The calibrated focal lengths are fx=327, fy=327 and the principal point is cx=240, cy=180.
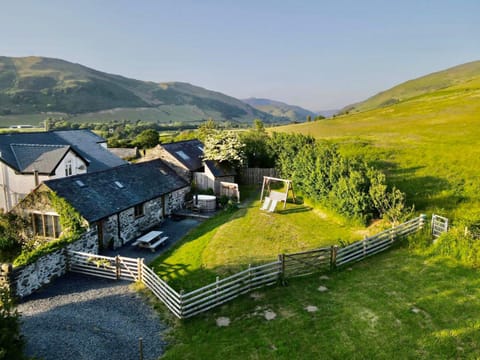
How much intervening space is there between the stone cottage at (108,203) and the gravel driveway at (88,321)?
4.07 meters

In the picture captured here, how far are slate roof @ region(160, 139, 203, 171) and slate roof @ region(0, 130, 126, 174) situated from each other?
25.6ft

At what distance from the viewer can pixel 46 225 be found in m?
19.0

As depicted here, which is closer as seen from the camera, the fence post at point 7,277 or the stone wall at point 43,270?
the fence post at point 7,277

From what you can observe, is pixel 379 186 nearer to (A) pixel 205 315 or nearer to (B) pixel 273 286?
(B) pixel 273 286

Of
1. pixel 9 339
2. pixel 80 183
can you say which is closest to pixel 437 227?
pixel 9 339

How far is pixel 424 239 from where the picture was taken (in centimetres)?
1641

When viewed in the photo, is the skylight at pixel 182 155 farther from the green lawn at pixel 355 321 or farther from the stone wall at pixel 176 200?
the green lawn at pixel 355 321

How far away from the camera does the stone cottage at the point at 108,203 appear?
1858cm

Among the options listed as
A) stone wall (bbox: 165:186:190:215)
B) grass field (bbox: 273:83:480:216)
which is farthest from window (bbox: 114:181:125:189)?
grass field (bbox: 273:83:480:216)

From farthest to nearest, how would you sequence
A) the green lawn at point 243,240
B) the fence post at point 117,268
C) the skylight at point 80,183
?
1. the skylight at point 80,183
2. the green lawn at point 243,240
3. the fence post at point 117,268

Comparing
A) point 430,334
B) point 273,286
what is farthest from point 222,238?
point 430,334

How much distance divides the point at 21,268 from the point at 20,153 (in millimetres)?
18758

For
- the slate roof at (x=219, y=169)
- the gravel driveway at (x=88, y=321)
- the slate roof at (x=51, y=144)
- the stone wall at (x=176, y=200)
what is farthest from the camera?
the slate roof at (x=219, y=169)

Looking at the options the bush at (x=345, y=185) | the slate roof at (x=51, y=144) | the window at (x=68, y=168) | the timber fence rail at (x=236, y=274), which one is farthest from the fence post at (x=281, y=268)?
the window at (x=68, y=168)
